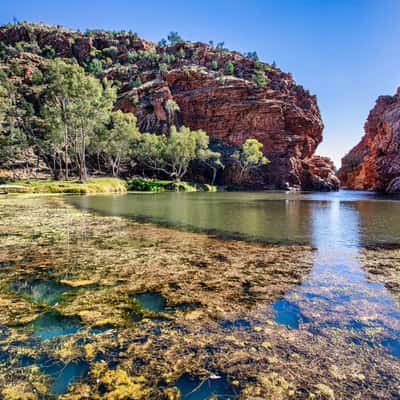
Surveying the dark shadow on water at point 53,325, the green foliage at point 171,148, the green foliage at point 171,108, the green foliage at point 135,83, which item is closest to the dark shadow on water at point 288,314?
the dark shadow on water at point 53,325

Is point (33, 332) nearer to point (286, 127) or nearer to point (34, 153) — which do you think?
point (34, 153)

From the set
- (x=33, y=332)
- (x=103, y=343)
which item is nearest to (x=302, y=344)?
(x=103, y=343)

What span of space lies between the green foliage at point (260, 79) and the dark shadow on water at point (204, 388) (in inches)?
3792

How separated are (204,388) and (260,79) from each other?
9924cm

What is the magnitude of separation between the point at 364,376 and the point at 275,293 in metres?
2.54

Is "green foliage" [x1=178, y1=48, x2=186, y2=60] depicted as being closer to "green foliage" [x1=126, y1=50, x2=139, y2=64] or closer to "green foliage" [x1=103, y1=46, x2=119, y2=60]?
"green foliage" [x1=126, y1=50, x2=139, y2=64]

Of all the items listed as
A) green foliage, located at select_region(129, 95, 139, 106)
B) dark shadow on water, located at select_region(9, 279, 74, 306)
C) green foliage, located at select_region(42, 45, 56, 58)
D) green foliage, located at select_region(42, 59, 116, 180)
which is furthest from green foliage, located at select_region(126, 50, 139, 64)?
dark shadow on water, located at select_region(9, 279, 74, 306)

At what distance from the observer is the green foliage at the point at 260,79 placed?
89406mm

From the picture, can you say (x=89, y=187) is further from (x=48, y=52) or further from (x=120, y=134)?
(x=48, y=52)

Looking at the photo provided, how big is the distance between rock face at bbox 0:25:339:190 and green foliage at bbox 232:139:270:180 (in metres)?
3.39

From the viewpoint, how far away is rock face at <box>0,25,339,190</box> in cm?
8438

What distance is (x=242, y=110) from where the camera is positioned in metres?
85.3

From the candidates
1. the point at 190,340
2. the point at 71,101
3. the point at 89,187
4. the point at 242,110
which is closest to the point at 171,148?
the point at 71,101

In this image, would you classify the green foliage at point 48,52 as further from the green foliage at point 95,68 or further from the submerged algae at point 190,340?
the submerged algae at point 190,340
